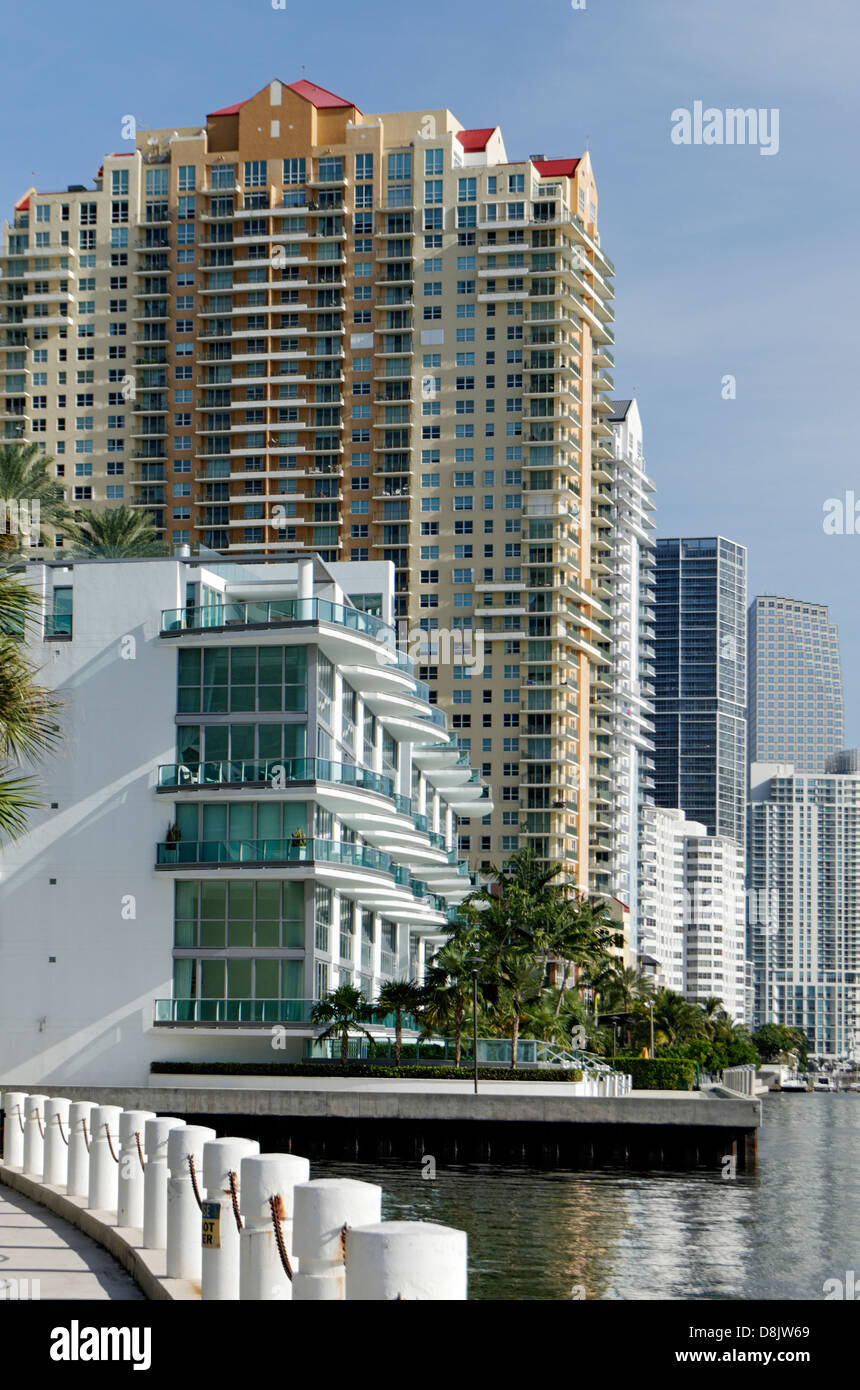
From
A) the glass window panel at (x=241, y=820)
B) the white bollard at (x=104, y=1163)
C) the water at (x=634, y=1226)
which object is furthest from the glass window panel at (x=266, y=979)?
the white bollard at (x=104, y=1163)

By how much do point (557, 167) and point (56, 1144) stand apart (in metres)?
139

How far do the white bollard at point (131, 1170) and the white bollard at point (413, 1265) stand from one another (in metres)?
8.19

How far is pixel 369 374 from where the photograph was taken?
14412cm

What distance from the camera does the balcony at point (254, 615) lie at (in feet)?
202

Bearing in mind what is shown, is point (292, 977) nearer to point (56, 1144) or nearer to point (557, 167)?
point (56, 1144)

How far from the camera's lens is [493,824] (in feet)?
448

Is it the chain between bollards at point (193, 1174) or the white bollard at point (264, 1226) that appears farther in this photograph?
the chain between bollards at point (193, 1174)

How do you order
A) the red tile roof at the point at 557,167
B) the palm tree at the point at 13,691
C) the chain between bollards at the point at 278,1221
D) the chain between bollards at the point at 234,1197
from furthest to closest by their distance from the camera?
the red tile roof at the point at 557,167, the palm tree at the point at 13,691, the chain between bollards at the point at 234,1197, the chain between bollards at the point at 278,1221

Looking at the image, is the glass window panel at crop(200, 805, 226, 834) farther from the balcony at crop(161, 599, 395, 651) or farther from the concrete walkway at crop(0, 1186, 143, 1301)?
the concrete walkway at crop(0, 1186, 143, 1301)

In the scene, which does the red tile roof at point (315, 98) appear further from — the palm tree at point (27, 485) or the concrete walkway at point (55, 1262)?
the concrete walkway at point (55, 1262)

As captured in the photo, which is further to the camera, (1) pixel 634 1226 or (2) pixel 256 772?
(2) pixel 256 772

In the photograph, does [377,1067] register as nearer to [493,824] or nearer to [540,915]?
[540,915]

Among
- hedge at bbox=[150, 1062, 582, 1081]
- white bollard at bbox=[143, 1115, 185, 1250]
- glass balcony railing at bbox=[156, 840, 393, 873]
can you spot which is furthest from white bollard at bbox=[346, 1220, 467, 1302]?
glass balcony railing at bbox=[156, 840, 393, 873]

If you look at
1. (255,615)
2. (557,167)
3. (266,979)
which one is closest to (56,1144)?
(266,979)
